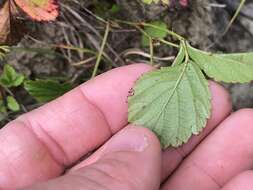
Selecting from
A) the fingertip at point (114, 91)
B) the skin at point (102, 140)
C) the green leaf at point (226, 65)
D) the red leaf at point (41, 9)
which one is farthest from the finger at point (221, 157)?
the red leaf at point (41, 9)

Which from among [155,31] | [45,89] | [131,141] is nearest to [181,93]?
[131,141]

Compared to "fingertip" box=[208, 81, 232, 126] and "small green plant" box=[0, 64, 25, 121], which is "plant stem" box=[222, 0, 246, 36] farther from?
"small green plant" box=[0, 64, 25, 121]

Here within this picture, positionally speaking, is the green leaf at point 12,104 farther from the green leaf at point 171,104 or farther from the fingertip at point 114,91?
the green leaf at point 171,104

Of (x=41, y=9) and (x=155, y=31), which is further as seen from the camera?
(x=155, y=31)

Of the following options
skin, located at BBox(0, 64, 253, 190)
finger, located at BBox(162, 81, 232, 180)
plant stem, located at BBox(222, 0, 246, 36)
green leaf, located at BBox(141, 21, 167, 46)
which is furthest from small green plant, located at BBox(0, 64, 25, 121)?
plant stem, located at BBox(222, 0, 246, 36)

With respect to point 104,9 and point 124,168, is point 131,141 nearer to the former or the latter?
point 124,168

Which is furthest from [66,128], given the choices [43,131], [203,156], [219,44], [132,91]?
[219,44]

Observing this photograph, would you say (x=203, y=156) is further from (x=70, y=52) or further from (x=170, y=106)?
(x=70, y=52)

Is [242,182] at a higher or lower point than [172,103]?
lower
